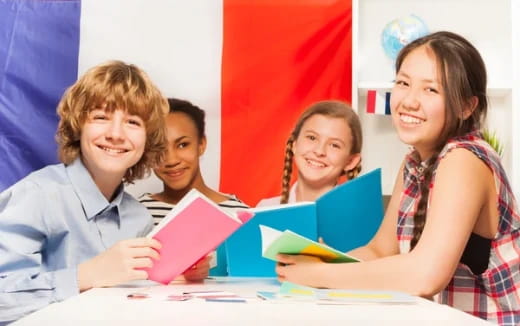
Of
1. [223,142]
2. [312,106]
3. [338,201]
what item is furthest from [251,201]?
[338,201]

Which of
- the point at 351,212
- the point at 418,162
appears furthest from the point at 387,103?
the point at 418,162

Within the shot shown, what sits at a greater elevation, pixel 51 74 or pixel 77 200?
pixel 51 74

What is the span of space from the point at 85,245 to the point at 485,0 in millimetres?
1857

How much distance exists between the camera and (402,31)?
271 cm

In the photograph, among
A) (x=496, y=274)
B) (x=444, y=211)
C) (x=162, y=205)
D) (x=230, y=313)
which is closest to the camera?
(x=230, y=313)

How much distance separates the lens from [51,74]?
2.65m

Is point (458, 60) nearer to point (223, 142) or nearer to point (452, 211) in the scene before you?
point (452, 211)

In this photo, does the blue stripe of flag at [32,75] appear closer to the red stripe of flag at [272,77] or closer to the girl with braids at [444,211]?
the red stripe of flag at [272,77]

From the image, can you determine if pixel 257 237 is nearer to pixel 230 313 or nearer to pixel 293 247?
pixel 293 247

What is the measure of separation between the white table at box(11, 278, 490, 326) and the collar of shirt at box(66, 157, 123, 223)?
0.67 meters

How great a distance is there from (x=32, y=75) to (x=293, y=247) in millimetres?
1655

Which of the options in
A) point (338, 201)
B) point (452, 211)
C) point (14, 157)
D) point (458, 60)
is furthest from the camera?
point (14, 157)

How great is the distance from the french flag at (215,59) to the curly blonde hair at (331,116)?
0.04 meters

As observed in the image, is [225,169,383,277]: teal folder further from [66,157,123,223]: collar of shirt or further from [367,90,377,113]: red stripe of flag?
[367,90,377,113]: red stripe of flag
